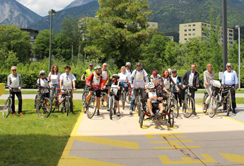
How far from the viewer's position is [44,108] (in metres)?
9.85

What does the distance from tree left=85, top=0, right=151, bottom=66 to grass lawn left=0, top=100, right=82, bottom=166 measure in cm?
2617

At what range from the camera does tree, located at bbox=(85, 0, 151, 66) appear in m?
35.0

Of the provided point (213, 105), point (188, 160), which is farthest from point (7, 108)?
point (213, 105)

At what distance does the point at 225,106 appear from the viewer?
10977 mm

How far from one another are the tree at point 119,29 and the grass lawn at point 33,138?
26169mm

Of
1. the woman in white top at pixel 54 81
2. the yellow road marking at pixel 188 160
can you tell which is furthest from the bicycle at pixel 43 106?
the yellow road marking at pixel 188 160

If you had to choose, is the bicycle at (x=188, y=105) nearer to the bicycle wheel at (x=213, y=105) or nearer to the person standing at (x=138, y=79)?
the bicycle wheel at (x=213, y=105)

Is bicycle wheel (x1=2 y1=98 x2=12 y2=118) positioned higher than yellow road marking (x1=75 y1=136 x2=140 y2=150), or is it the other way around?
bicycle wheel (x1=2 y1=98 x2=12 y2=118)

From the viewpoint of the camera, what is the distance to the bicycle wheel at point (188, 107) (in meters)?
9.78

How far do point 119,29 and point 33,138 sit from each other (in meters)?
29.2

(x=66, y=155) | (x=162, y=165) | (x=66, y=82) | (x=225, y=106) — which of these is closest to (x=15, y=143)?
(x=66, y=155)

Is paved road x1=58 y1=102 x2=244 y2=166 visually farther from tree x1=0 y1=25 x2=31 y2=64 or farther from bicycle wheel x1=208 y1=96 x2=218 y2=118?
tree x1=0 y1=25 x2=31 y2=64

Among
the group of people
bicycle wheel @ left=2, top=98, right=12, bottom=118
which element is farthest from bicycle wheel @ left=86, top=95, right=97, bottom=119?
bicycle wheel @ left=2, top=98, right=12, bottom=118

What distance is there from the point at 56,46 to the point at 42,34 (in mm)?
12609
